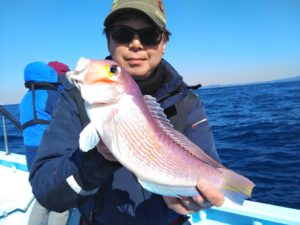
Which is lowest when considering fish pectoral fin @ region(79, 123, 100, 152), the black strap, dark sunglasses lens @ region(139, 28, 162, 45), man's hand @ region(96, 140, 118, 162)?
the black strap

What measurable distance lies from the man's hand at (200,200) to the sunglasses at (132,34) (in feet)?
4.32

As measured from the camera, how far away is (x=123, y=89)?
1.93 m

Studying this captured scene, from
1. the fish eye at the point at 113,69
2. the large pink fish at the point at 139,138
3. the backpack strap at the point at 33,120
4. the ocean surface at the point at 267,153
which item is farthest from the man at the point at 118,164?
the ocean surface at the point at 267,153

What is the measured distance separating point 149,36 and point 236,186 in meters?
1.47

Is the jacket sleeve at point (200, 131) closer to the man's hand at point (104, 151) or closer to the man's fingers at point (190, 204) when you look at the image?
the man's fingers at point (190, 204)

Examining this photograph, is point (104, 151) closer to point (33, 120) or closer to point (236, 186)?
point (236, 186)

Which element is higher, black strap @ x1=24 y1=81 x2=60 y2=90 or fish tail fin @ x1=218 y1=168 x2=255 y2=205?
fish tail fin @ x1=218 y1=168 x2=255 y2=205

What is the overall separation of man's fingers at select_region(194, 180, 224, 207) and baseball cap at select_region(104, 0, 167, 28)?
141cm

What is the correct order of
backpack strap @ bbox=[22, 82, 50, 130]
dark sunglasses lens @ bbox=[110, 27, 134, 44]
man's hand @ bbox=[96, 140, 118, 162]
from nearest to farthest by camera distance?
man's hand @ bbox=[96, 140, 118, 162] < dark sunglasses lens @ bbox=[110, 27, 134, 44] < backpack strap @ bbox=[22, 82, 50, 130]

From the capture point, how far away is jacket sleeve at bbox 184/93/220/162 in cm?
265

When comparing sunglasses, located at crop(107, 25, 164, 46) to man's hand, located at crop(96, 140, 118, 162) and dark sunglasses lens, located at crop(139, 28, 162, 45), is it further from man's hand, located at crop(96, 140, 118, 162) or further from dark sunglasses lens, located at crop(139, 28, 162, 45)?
man's hand, located at crop(96, 140, 118, 162)

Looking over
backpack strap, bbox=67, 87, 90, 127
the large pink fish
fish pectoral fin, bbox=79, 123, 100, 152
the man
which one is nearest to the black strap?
the man

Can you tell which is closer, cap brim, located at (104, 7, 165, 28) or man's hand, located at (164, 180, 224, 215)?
man's hand, located at (164, 180, 224, 215)

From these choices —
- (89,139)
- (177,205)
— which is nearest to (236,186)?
(177,205)
